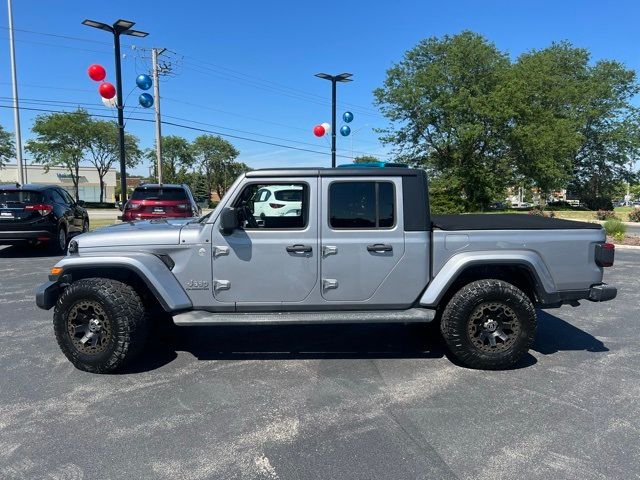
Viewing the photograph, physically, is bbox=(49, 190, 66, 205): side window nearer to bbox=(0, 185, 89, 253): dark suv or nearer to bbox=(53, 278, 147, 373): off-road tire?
bbox=(0, 185, 89, 253): dark suv

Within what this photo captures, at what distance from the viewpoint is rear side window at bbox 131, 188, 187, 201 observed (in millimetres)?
11789

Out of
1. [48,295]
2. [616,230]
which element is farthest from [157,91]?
[48,295]

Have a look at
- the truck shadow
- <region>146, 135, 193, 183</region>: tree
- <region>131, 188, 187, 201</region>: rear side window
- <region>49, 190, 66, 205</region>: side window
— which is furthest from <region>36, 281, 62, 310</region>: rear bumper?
<region>146, 135, 193, 183</region>: tree

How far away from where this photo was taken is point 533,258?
4305 millimetres

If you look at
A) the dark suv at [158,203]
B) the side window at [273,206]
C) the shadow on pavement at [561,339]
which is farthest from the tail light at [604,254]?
the dark suv at [158,203]

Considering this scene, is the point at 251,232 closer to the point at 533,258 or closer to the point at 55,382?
the point at 55,382

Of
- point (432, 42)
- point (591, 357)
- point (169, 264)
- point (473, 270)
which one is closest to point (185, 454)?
point (169, 264)

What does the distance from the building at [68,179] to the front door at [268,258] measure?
73.6m

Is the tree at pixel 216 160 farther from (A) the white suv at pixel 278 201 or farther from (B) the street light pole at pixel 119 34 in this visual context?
(A) the white suv at pixel 278 201

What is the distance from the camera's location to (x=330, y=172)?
4.38 metres

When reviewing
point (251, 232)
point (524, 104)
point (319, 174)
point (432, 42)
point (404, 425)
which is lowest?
point (404, 425)

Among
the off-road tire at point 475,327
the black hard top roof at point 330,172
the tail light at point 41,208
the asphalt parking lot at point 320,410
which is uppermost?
the black hard top roof at point 330,172

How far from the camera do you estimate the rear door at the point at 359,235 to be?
4.32 meters

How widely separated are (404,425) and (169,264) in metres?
2.47
